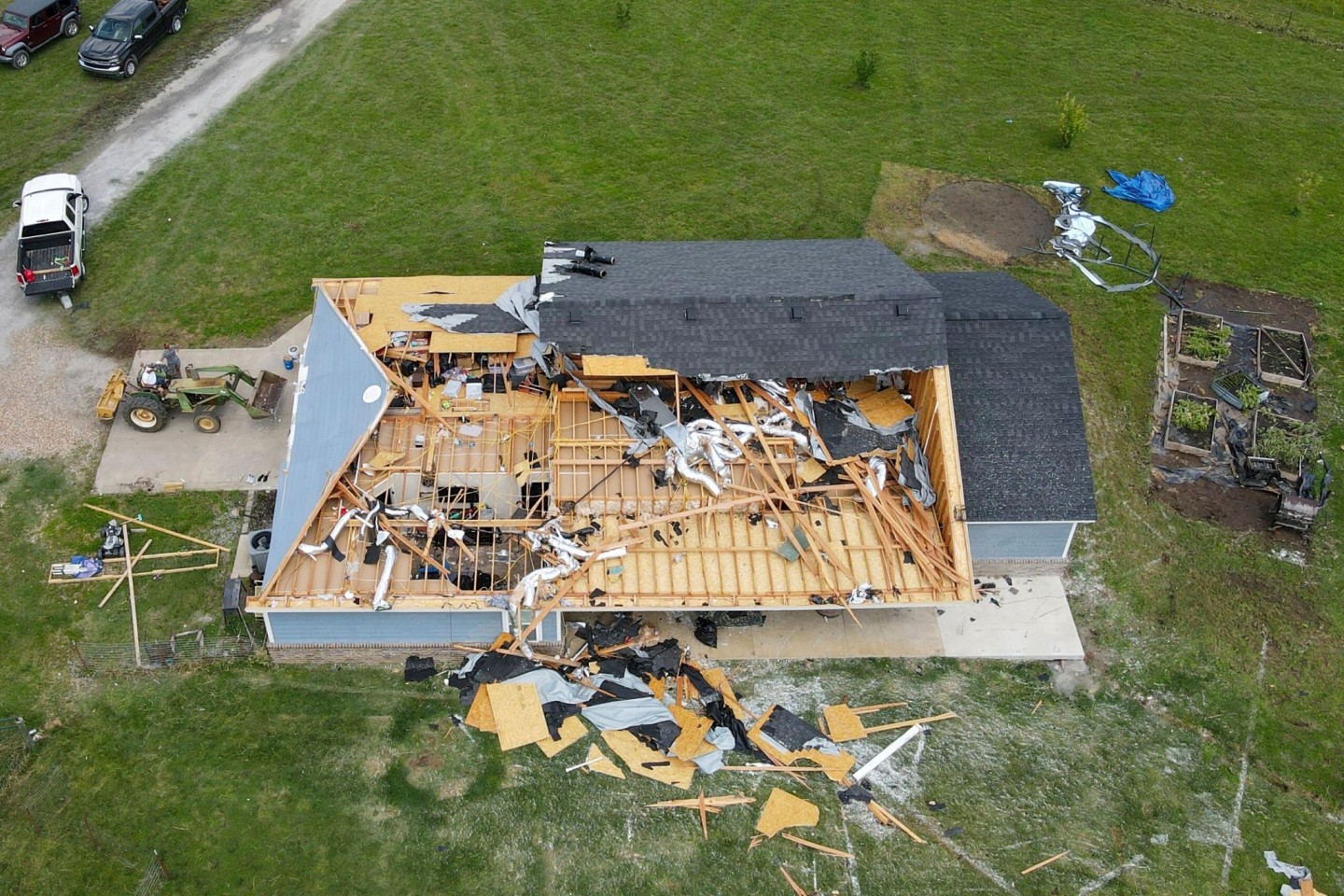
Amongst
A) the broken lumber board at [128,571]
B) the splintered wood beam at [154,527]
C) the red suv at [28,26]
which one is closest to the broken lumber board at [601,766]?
the splintered wood beam at [154,527]

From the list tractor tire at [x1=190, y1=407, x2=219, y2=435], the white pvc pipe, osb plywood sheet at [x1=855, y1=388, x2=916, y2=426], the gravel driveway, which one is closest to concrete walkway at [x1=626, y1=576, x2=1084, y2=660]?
the white pvc pipe

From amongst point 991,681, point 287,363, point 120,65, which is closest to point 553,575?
point 991,681

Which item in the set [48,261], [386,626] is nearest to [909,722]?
[386,626]

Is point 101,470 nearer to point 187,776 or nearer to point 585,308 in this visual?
point 187,776

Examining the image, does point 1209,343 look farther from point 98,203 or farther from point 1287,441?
point 98,203

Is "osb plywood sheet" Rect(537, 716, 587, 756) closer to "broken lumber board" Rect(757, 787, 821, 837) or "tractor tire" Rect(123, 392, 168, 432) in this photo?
"broken lumber board" Rect(757, 787, 821, 837)
